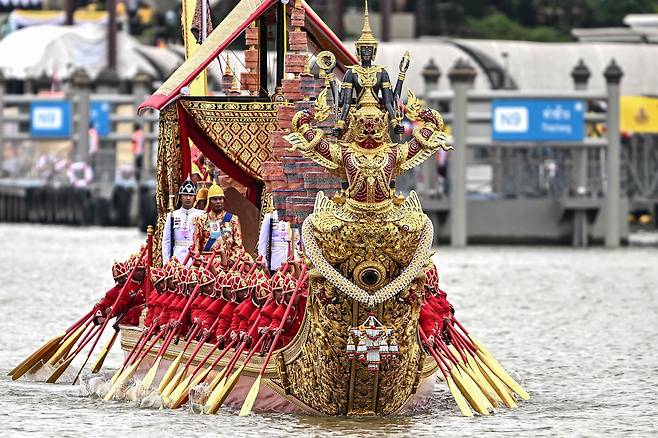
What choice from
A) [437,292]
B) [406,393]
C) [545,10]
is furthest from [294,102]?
[545,10]

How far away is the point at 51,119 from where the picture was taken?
51.9 metres

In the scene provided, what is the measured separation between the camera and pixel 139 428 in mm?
16062

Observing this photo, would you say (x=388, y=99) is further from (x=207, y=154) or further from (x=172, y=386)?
(x=207, y=154)

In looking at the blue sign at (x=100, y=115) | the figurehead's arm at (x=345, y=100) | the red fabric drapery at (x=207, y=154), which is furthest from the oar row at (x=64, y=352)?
the blue sign at (x=100, y=115)

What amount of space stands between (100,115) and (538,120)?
47.3ft

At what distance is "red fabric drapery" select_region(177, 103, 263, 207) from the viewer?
1920 cm

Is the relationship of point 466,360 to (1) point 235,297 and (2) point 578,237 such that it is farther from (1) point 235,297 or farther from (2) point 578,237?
(2) point 578,237

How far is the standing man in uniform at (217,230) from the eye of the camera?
58.9ft

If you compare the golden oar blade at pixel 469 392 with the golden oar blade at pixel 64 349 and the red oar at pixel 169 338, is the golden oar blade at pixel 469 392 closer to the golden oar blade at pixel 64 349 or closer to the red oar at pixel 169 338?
the red oar at pixel 169 338

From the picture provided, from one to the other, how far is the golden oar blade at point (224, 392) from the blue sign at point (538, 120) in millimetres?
24027

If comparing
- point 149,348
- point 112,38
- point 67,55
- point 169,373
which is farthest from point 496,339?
point 67,55

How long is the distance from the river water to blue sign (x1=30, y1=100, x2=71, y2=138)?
19.8 ft

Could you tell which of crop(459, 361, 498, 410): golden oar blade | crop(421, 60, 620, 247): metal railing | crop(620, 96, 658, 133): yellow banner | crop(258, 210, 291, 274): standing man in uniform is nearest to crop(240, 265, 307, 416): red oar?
crop(258, 210, 291, 274): standing man in uniform

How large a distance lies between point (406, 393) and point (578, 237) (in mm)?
25295
